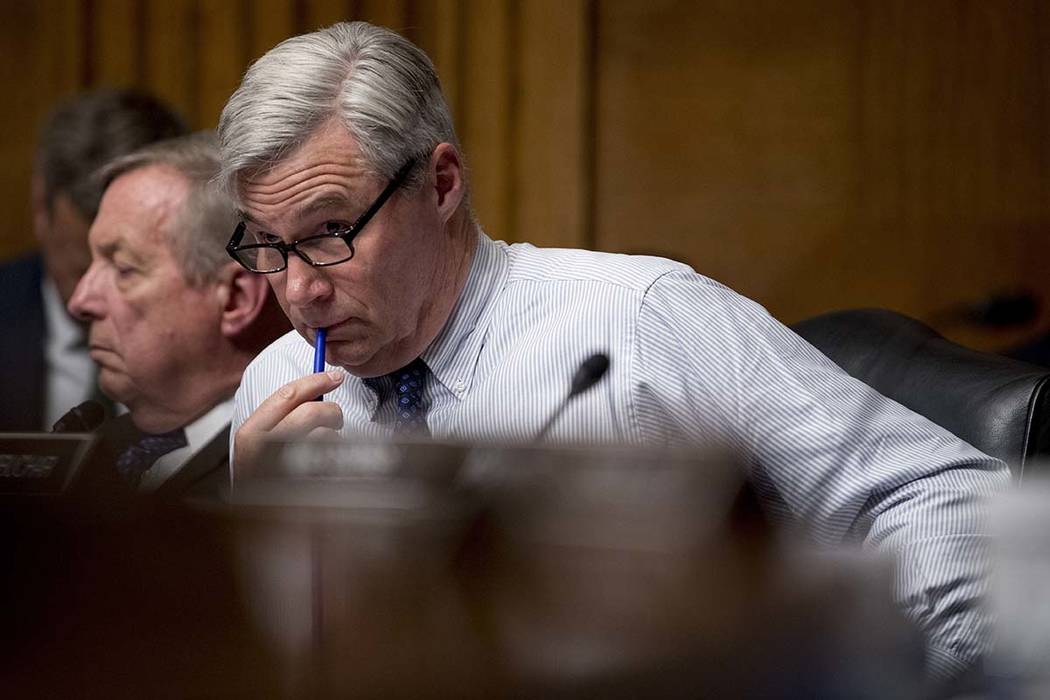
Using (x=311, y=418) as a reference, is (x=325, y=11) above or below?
above

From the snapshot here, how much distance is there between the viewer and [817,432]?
1425 mm

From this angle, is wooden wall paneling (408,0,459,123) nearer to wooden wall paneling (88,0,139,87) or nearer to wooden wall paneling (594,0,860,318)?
wooden wall paneling (594,0,860,318)

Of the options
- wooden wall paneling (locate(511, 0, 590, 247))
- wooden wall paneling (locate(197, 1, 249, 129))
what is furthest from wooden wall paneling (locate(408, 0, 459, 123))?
wooden wall paneling (locate(197, 1, 249, 129))

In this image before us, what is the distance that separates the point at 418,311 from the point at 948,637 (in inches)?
30.1

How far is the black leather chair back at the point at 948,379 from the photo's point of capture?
1.45 m

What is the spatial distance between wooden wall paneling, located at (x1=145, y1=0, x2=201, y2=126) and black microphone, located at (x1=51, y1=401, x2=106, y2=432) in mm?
1576

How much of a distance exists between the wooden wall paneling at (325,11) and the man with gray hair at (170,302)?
112cm

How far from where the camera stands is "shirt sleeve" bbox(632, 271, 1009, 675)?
1325mm

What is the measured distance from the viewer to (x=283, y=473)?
63cm

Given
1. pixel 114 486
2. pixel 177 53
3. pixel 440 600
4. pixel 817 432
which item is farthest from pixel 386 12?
pixel 440 600

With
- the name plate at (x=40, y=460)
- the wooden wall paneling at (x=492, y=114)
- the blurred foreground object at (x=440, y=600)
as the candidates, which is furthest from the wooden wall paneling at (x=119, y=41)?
the blurred foreground object at (x=440, y=600)

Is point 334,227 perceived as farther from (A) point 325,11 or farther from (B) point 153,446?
(A) point 325,11

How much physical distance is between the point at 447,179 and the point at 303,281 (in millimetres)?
233

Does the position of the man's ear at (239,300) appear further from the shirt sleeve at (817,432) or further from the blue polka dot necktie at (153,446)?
the shirt sleeve at (817,432)
